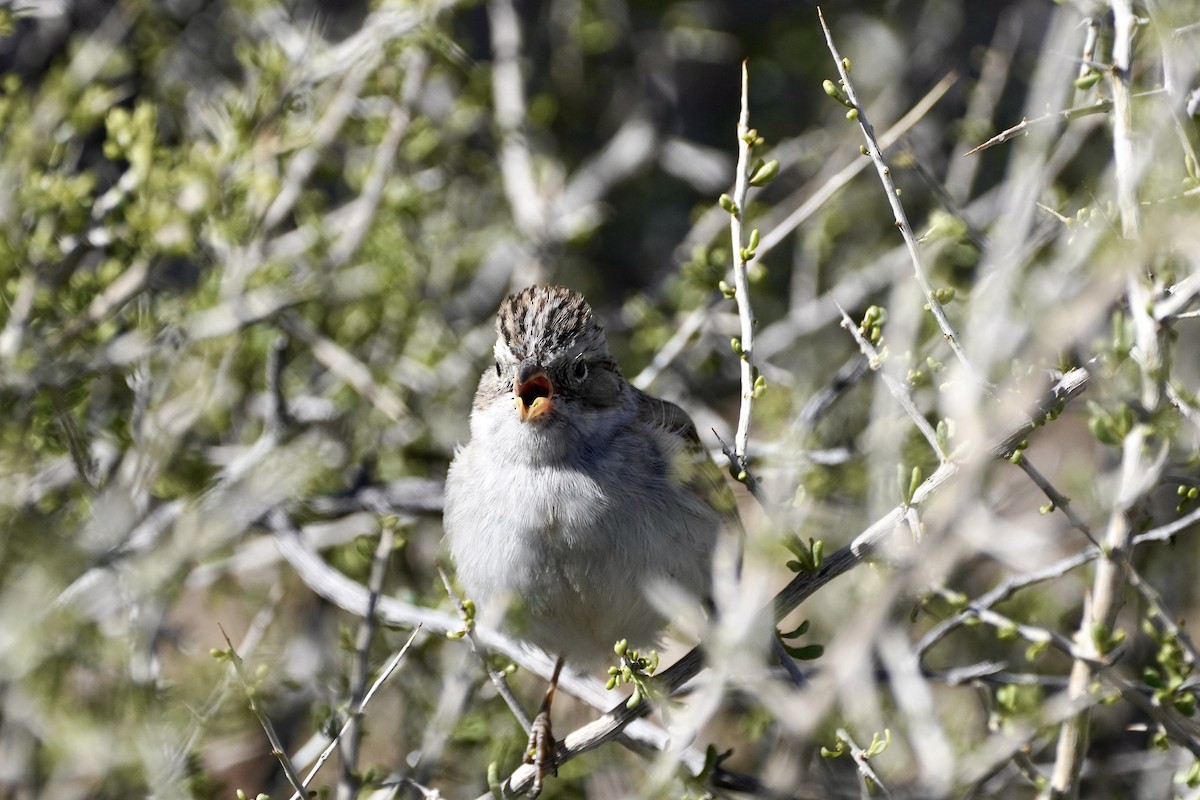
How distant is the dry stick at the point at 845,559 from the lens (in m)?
3.08

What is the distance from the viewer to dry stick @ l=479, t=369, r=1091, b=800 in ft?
10.1

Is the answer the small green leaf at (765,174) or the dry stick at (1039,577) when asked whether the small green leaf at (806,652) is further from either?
the small green leaf at (765,174)

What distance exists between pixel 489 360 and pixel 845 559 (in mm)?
→ 3511

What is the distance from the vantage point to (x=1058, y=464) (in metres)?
6.90

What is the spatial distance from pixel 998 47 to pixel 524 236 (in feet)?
9.81

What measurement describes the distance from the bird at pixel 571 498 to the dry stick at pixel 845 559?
0.32 metres

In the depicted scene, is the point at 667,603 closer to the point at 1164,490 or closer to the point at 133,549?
the point at 133,549

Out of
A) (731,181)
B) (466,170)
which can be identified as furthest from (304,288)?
(731,181)

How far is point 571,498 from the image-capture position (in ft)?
14.4

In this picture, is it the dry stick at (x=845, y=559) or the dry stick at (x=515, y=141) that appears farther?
the dry stick at (x=515, y=141)

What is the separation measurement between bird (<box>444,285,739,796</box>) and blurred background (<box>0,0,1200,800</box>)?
280 mm

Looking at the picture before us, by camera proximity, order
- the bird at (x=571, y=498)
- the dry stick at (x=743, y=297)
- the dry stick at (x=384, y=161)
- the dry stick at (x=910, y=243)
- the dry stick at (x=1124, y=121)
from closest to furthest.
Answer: the dry stick at (x=1124, y=121)
the dry stick at (x=910, y=243)
the dry stick at (x=743, y=297)
the bird at (x=571, y=498)
the dry stick at (x=384, y=161)

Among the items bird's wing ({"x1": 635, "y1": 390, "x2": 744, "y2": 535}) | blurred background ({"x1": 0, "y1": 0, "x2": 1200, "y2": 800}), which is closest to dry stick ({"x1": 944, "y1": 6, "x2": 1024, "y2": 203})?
blurred background ({"x1": 0, "y1": 0, "x2": 1200, "y2": 800})

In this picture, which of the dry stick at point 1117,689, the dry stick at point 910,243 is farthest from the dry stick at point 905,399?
the dry stick at point 1117,689
